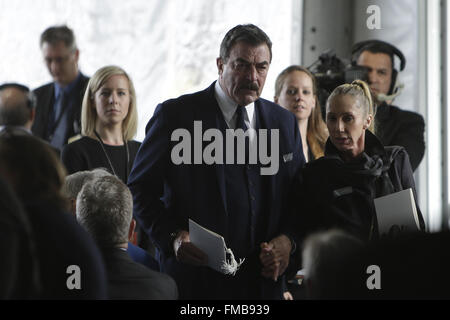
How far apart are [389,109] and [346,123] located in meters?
1.11

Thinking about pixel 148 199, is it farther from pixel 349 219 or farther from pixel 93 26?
pixel 93 26

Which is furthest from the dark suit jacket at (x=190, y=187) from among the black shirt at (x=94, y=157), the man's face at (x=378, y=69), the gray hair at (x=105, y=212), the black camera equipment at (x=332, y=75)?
the man's face at (x=378, y=69)

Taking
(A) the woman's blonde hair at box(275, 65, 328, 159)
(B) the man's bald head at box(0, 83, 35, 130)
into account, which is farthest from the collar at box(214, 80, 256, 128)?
(A) the woman's blonde hair at box(275, 65, 328, 159)

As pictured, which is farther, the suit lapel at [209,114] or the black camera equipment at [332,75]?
the black camera equipment at [332,75]

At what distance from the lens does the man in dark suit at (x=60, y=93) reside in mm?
3111

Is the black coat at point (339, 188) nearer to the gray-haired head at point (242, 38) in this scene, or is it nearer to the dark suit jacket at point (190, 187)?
the dark suit jacket at point (190, 187)

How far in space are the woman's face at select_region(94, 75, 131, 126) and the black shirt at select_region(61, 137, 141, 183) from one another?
12 centimetres

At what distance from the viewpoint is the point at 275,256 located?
6.43ft

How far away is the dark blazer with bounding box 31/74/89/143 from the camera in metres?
3.10

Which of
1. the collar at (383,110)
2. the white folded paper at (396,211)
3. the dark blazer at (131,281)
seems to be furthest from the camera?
the collar at (383,110)

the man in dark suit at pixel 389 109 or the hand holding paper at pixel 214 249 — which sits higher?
the man in dark suit at pixel 389 109

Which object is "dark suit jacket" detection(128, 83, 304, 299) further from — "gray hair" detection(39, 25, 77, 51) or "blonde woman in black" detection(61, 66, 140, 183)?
"gray hair" detection(39, 25, 77, 51)

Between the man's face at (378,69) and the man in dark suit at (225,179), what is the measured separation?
1.27 metres

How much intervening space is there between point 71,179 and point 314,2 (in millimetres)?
3103
